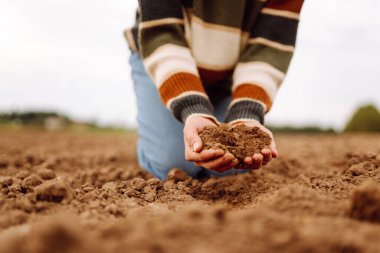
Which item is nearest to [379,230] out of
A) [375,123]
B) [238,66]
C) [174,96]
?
[174,96]

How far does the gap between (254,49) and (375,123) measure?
27.8ft

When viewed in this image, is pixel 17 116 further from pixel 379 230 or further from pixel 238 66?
pixel 379 230

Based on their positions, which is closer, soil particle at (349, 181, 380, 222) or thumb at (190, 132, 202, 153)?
soil particle at (349, 181, 380, 222)

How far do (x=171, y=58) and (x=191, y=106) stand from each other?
32 centimetres

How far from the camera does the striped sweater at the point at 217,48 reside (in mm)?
2357

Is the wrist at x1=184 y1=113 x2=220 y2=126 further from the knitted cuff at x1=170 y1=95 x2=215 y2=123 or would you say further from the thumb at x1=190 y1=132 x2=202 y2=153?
the thumb at x1=190 y1=132 x2=202 y2=153

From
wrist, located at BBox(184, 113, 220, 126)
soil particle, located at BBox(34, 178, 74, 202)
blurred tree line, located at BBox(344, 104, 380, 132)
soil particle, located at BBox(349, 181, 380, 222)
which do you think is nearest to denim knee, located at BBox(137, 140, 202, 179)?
wrist, located at BBox(184, 113, 220, 126)

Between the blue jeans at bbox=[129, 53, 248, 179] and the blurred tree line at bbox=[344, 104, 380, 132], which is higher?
the blue jeans at bbox=[129, 53, 248, 179]

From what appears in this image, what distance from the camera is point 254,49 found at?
2.61 m

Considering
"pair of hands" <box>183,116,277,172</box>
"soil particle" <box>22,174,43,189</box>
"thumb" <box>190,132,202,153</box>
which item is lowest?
"soil particle" <box>22,174,43,189</box>

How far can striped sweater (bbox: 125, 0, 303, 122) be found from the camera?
92.8 inches

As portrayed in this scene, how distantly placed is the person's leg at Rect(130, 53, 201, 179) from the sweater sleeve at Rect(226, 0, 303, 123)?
53cm

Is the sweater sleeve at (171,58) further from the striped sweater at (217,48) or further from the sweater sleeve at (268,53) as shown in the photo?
the sweater sleeve at (268,53)

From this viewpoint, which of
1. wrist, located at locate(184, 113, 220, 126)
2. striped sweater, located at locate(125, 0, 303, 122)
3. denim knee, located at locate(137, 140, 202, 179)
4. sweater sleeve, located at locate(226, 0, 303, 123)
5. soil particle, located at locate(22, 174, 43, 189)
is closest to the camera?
soil particle, located at locate(22, 174, 43, 189)
